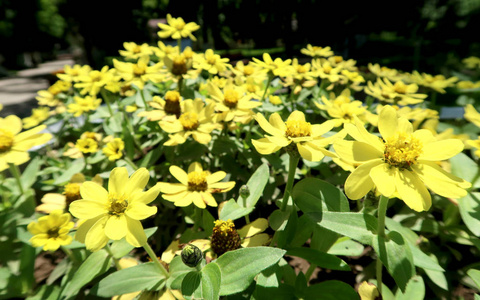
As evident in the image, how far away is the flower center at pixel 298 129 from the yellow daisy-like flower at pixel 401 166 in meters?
0.18

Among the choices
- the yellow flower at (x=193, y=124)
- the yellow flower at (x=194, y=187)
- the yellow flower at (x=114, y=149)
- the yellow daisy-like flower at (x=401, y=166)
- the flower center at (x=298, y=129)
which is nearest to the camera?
the yellow daisy-like flower at (x=401, y=166)

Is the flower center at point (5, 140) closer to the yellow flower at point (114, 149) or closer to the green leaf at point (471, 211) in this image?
the yellow flower at point (114, 149)

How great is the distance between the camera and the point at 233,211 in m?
0.98

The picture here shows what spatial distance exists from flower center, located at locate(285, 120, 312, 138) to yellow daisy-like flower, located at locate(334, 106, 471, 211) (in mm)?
180

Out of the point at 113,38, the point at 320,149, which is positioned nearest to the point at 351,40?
the point at 320,149

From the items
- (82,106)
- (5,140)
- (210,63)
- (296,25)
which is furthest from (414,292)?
(296,25)

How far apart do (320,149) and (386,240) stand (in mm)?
338

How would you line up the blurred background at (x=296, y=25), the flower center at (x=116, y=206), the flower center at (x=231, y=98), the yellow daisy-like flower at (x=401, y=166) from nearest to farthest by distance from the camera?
the yellow daisy-like flower at (x=401, y=166)
the flower center at (x=116, y=206)
the flower center at (x=231, y=98)
the blurred background at (x=296, y=25)

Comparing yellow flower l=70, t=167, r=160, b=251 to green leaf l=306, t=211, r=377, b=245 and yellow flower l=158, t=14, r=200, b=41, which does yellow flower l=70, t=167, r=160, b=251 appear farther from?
yellow flower l=158, t=14, r=200, b=41

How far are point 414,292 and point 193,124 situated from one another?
1.08 metres

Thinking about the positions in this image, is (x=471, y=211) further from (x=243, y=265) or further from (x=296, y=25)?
(x=296, y=25)

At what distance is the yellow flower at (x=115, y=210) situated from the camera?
0.76m

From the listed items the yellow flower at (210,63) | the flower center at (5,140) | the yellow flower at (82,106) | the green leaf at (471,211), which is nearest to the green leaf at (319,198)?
the green leaf at (471,211)

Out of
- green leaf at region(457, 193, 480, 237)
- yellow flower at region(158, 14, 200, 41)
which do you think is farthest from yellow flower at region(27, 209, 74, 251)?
green leaf at region(457, 193, 480, 237)
